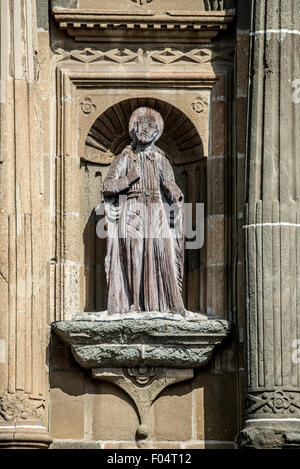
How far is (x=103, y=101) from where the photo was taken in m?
17.5

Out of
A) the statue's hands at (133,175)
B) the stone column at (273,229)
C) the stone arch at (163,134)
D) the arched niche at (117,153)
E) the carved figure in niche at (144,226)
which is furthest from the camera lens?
the stone arch at (163,134)

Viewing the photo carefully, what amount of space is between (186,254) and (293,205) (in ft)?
4.36

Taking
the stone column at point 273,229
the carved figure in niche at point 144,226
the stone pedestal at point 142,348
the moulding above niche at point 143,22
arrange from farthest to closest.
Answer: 1. the moulding above niche at point 143,22
2. the carved figure in niche at point 144,226
3. the stone pedestal at point 142,348
4. the stone column at point 273,229

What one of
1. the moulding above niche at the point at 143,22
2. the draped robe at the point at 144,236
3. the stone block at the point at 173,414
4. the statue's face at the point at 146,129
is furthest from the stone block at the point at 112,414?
the moulding above niche at the point at 143,22

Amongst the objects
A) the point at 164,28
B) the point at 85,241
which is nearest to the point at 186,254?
the point at 85,241

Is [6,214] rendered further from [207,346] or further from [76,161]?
[207,346]

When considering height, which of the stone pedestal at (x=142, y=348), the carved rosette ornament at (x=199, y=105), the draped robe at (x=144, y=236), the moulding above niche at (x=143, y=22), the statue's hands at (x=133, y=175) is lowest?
the stone pedestal at (x=142, y=348)

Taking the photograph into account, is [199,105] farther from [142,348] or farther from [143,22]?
[142,348]

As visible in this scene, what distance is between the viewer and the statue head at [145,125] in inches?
685

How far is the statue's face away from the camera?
1739cm

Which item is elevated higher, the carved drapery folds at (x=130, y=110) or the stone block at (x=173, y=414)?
the carved drapery folds at (x=130, y=110)

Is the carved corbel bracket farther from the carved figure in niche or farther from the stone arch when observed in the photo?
the stone arch

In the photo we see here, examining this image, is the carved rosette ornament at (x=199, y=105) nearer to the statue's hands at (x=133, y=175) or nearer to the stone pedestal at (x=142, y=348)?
the statue's hands at (x=133, y=175)

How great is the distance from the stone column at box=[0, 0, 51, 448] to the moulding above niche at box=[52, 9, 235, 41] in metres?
0.41
